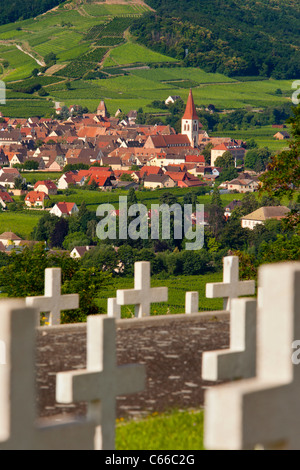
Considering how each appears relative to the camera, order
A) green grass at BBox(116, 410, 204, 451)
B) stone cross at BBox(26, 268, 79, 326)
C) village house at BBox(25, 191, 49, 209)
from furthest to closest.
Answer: village house at BBox(25, 191, 49, 209) → stone cross at BBox(26, 268, 79, 326) → green grass at BBox(116, 410, 204, 451)

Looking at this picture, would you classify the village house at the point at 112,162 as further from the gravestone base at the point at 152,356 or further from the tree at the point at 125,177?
the gravestone base at the point at 152,356

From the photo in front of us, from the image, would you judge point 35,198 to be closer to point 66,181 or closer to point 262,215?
point 66,181

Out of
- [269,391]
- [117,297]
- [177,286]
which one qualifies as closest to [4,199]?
[177,286]

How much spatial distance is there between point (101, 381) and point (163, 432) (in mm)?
1686

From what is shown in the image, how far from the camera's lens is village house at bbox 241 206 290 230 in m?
113

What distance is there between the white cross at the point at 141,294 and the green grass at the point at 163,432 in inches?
81.9

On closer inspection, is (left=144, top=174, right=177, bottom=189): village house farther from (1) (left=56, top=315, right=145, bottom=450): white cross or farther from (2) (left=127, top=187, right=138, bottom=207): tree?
(1) (left=56, top=315, right=145, bottom=450): white cross

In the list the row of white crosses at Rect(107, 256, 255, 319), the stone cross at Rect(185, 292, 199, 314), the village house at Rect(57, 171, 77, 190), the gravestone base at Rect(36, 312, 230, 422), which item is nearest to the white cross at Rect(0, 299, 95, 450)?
the gravestone base at Rect(36, 312, 230, 422)

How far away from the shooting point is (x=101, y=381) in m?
4.13

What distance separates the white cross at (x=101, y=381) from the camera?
3992 mm

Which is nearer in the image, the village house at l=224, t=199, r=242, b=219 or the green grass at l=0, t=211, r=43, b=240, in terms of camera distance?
the green grass at l=0, t=211, r=43, b=240

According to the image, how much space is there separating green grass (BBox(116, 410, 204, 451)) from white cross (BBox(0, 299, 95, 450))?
2273mm

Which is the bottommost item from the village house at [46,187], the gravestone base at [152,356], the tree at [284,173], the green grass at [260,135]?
the gravestone base at [152,356]

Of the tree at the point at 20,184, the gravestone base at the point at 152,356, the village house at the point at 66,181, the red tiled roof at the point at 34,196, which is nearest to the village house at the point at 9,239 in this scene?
the red tiled roof at the point at 34,196
